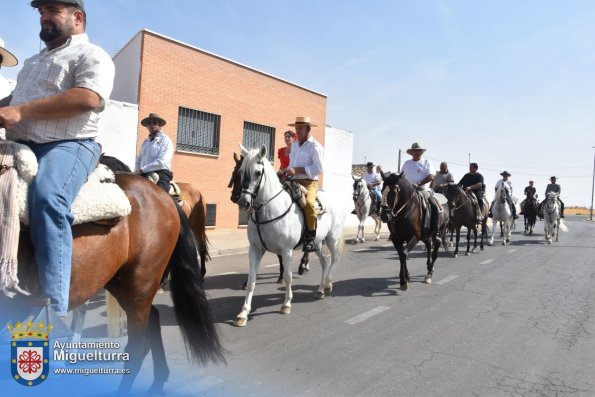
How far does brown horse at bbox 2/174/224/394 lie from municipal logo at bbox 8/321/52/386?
0.18 meters

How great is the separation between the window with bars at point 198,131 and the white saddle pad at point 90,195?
38.5 ft

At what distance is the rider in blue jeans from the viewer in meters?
2.10

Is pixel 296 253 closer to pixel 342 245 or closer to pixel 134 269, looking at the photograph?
pixel 342 245

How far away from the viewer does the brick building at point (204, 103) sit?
13000 mm

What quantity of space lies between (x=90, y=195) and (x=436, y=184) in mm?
11760

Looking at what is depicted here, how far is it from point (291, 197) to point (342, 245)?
213 centimetres

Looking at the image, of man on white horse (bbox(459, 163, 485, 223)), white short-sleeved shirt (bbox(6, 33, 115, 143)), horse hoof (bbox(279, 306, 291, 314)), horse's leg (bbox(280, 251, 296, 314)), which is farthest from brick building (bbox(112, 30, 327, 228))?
white short-sleeved shirt (bbox(6, 33, 115, 143))

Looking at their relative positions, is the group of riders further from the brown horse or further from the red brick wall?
the red brick wall

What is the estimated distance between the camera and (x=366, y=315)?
5.47 metres

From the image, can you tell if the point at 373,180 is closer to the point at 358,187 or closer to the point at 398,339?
the point at 358,187

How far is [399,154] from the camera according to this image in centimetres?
4284

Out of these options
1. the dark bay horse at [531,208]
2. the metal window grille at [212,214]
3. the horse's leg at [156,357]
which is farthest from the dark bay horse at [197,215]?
the dark bay horse at [531,208]

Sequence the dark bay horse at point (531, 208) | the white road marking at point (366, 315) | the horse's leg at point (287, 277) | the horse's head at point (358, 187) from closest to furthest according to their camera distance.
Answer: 1. the white road marking at point (366, 315)
2. the horse's leg at point (287, 277)
3. the horse's head at point (358, 187)
4. the dark bay horse at point (531, 208)

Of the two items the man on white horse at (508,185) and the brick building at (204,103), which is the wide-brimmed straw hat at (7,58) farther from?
the man on white horse at (508,185)
